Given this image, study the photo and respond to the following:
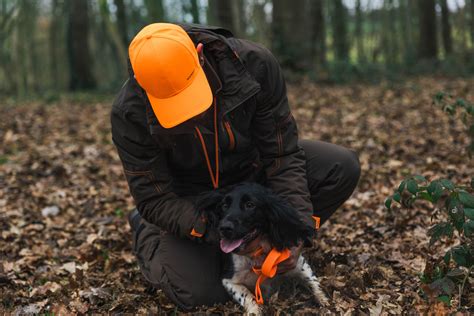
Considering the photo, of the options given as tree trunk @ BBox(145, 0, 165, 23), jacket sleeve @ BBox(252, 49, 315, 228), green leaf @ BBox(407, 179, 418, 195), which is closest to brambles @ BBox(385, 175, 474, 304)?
green leaf @ BBox(407, 179, 418, 195)

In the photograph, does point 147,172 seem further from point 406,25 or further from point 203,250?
point 406,25

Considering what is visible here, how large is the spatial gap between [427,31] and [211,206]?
16.4m

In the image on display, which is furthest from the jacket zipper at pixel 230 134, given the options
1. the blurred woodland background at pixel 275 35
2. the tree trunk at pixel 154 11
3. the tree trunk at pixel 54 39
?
the tree trunk at pixel 54 39

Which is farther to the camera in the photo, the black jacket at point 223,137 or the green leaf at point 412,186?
the black jacket at point 223,137

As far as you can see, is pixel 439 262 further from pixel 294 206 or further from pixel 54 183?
pixel 54 183

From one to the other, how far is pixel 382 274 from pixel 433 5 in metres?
15.9

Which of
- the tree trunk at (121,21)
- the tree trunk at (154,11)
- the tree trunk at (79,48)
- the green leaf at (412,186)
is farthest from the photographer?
the tree trunk at (121,21)

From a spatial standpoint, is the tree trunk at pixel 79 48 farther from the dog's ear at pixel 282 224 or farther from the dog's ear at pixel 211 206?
the dog's ear at pixel 282 224

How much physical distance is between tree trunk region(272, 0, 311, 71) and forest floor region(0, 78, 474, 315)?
2.74m

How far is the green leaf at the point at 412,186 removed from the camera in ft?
10.3

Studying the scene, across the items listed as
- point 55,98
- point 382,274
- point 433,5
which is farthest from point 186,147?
point 433,5

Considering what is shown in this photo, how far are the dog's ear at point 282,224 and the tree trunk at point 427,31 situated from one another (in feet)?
53.0

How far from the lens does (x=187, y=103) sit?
10.5 feet

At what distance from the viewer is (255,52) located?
3.76 metres
